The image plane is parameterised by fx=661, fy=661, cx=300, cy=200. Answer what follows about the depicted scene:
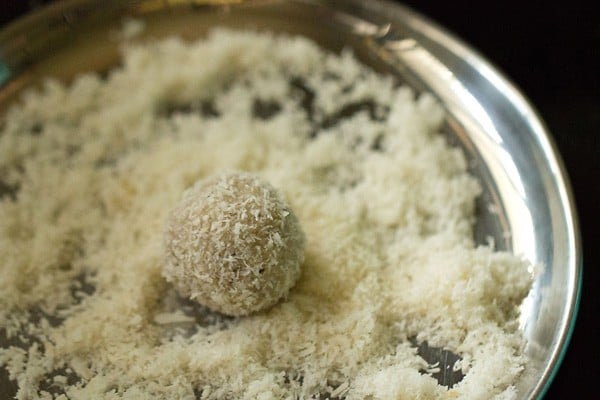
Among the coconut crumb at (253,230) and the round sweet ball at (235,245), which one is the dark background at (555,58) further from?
the round sweet ball at (235,245)

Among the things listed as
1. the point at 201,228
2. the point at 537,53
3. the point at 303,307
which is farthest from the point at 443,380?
the point at 537,53

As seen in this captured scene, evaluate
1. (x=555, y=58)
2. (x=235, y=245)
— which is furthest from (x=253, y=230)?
(x=555, y=58)

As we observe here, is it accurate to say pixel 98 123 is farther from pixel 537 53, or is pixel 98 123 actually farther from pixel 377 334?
pixel 537 53

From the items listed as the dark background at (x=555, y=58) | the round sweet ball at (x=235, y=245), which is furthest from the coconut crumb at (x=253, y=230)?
the dark background at (x=555, y=58)

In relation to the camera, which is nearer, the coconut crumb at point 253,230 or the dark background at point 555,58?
the coconut crumb at point 253,230

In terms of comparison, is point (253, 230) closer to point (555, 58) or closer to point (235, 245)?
point (235, 245)

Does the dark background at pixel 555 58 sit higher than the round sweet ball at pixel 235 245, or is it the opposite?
the dark background at pixel 555 58
